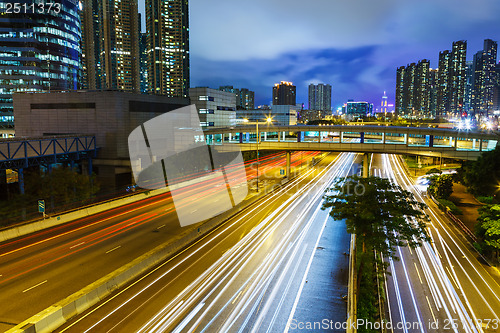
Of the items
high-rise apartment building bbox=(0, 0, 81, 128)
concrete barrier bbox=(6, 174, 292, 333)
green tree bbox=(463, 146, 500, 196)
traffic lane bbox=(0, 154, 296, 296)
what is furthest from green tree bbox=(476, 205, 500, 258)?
high-rise apartment building bbox=(0, 0, 81, 128)

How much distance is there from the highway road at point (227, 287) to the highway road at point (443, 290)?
4023mm

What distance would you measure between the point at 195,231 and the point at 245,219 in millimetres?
6418

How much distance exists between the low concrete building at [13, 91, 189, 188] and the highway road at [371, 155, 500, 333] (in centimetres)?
4280

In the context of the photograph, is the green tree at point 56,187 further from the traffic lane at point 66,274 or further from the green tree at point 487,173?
the green tree at point 487,173

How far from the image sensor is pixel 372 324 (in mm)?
14883

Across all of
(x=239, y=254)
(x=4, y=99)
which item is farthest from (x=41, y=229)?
(x=4, y=99)

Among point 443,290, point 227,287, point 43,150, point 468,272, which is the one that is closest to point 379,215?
point 443,290

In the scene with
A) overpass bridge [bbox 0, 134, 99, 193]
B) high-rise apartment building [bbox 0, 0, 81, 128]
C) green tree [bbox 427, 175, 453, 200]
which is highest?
high-rise apartment building [bbox 0, 0, 81, 128]

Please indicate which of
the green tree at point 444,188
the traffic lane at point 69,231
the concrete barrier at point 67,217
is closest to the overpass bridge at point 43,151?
the concrete barrier at point 67,217

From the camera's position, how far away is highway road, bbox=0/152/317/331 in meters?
15.8

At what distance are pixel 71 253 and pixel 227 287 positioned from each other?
1139 cm

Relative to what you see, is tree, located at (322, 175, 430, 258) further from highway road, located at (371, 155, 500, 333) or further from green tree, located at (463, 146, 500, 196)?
green tree, located at (463, 146, 500, 196)

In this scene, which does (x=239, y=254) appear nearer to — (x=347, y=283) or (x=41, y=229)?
(x=347, y=283)

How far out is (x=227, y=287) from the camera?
17.1 meters
